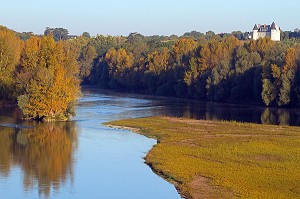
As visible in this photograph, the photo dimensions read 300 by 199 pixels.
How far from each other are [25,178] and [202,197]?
9.88m

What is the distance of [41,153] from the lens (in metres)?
40.7

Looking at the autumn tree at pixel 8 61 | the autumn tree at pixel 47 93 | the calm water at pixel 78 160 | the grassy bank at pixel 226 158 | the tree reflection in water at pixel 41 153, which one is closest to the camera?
the grassy bank at pixel 226 158

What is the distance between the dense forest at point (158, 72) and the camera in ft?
200

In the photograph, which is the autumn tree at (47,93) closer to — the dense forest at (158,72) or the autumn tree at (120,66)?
the dense forest at (158,72)

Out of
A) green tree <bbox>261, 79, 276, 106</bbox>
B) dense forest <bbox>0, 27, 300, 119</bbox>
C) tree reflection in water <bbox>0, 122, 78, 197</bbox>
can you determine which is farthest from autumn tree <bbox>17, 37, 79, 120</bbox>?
green tree <bbox>261, 79, 276, 106</bbox>

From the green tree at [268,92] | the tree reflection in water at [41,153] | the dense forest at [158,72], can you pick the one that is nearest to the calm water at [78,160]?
the tree reflection in water at [41,153]

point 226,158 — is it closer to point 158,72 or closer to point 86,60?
point 158,72

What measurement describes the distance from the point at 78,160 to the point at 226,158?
940cm

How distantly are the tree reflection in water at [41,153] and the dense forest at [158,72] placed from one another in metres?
5.60

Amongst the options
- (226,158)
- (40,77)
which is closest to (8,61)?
(40,77)

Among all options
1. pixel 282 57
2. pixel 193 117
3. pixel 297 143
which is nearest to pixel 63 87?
pixel 193 117

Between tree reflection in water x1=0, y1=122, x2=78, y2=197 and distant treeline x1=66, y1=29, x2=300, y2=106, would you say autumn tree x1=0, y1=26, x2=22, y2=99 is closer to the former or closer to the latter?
tree reflection in water x1=0, y1=122, x2=78, y2=197

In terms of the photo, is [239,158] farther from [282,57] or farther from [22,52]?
[282,57]

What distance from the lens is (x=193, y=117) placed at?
224 feet
